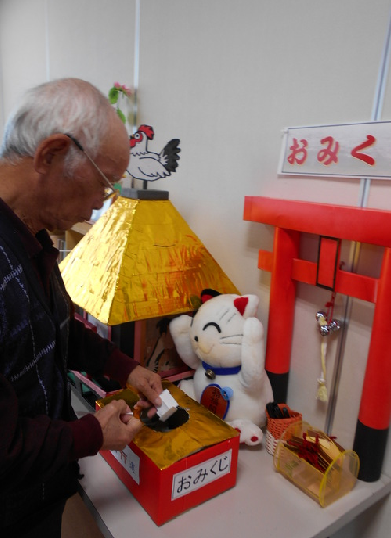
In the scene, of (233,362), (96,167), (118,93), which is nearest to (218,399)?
(233,362)

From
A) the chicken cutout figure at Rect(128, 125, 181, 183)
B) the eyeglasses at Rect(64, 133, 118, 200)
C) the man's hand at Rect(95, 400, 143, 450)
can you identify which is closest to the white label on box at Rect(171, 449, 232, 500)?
the man's hand at Rect(95, 400, 143, 450)

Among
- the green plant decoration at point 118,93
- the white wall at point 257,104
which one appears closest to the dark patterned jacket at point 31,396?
the white wall at point 257,104

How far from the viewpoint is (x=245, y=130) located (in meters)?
1.13

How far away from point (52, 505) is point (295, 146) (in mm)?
923

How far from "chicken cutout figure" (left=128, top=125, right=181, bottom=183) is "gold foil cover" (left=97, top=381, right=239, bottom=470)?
587mm

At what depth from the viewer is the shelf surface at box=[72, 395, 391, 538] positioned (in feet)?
2.51

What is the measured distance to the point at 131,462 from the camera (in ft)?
2.69

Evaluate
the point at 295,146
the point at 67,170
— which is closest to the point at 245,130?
the point at 295,146

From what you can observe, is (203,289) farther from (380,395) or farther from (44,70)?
(44,70)

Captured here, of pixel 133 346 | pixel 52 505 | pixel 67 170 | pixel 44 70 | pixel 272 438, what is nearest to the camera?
pixel 67 170

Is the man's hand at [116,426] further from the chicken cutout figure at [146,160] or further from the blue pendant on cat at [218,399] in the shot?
the chicken cutout figure at [146,160]

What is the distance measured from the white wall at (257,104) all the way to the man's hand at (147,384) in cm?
37

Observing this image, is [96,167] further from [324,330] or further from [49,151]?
[324,330]

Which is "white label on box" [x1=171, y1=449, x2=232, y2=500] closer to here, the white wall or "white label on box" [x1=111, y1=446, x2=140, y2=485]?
"white label on box" [x1=111, y1=446, x2=140, y2=485]
